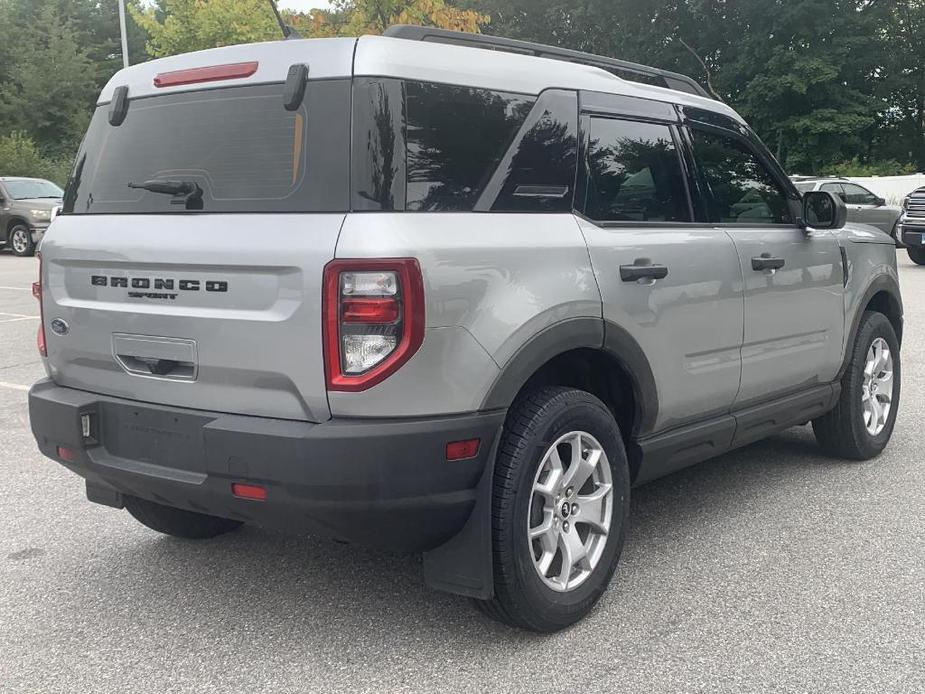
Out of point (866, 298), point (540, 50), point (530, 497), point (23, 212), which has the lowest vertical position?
point (530, 497)

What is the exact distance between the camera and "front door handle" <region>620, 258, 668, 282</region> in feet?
11.4

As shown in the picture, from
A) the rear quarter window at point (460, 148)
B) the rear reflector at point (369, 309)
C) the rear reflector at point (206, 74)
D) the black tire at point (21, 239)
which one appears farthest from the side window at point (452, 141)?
the black tire at point (21, 239)

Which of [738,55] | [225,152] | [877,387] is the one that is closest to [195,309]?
[225,152]

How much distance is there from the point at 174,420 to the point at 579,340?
1.34 meters

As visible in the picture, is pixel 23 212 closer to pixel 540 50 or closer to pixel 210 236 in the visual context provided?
pixel 540 50

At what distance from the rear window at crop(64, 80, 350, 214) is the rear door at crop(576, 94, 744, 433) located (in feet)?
3.29

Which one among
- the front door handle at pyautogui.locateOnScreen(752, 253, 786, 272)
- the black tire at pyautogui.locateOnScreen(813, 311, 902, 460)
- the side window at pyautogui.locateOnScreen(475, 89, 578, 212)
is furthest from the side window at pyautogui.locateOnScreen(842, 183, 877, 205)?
the side window at pyautogui.locateOnScreen(475, 89, 578, 212)

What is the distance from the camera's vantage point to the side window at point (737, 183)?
13.7 feet

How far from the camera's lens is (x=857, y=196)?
21484 millimetres

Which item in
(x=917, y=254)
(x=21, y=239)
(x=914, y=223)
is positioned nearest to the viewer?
→ (x=914, y=223)

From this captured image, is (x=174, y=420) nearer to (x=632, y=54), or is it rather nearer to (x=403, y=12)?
(x=403, y=12)

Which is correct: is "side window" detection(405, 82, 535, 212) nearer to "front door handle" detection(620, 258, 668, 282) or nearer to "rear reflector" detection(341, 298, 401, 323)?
"rear reflector" detection(341, 298, 401, 323)

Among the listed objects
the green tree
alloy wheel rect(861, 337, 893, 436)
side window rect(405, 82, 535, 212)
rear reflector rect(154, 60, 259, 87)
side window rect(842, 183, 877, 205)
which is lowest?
alloy wheel rect(861, 337, 893, 436)

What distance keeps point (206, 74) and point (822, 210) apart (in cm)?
304
